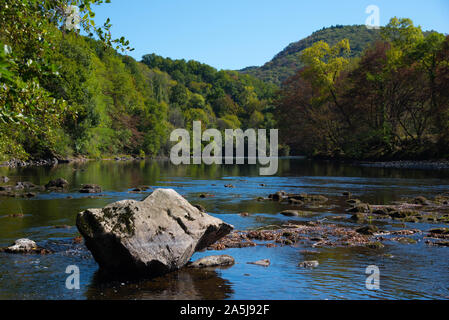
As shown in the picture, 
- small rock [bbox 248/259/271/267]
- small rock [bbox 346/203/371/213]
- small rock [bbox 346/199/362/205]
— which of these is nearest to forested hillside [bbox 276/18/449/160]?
small rock [bbox 346/199/362/205]

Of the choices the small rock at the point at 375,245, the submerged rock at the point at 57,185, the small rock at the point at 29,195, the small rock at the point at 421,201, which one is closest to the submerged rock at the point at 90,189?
the submerged rock at the point at 57,185

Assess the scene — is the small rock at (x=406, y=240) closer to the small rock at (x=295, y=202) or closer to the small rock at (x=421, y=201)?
the small rock at (x=295, y=202)

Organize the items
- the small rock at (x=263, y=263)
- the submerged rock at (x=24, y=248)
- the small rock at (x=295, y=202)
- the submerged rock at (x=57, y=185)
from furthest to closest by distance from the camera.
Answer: the submerged rock at (x=57, y=185), the small rock at (x=295, y=202), the submerged rock at (x=24, y=248), the small rock at (x=263, y=263)

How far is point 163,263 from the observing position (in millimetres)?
11977

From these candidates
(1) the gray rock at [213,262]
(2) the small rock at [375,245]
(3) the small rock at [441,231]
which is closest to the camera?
(1) the gray rock at [213,262]

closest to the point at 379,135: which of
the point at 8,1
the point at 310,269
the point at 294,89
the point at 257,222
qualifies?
the point at 294,89

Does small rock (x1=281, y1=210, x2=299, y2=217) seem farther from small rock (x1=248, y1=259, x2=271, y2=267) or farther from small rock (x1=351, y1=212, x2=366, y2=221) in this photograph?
Result: small rock (x1=248, y1=259, x2=271, y2=267)

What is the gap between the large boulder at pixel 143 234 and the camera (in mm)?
11719

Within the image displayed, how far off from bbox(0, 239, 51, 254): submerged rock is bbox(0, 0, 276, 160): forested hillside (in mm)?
4000

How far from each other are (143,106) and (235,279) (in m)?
123

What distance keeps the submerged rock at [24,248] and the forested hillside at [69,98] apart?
4000mm

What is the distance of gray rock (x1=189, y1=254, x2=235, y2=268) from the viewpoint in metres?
13.1

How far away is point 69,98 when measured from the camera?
223 ft
